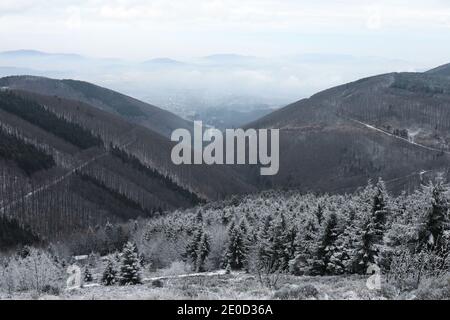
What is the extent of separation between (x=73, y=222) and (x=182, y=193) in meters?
60.2

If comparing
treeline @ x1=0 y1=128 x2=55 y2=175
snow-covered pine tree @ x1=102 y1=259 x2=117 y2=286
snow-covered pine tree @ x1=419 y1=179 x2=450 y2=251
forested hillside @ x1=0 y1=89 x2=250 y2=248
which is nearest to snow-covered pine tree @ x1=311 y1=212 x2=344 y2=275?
snow-covered pine tree @ x1=419 y1=179 x2=450 y2=251

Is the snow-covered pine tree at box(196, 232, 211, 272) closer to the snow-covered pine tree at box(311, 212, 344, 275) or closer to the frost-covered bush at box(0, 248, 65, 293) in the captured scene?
the frost-covered bush at box(0, 248, 65, 293)

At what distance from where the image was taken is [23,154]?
16325cm

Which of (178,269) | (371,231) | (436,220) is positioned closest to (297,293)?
(436,220)

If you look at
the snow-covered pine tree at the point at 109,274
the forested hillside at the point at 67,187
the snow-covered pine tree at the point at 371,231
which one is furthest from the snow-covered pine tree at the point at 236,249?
the forested hillside at the point at 67,187

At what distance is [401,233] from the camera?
1065 inches

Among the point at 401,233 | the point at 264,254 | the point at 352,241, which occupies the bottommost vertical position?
the point at 264,254

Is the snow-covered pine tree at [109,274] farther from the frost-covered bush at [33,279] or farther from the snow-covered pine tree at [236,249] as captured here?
the snow-covered pine tree at [236,249]

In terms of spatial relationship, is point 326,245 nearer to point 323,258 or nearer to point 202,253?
point 323,258

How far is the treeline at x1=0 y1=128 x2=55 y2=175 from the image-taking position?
15825 centimetres

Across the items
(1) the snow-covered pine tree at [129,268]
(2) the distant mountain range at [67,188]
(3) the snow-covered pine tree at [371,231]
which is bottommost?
(2) the distant mountain range at [67,188]

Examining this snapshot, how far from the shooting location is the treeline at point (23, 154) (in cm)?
15825
